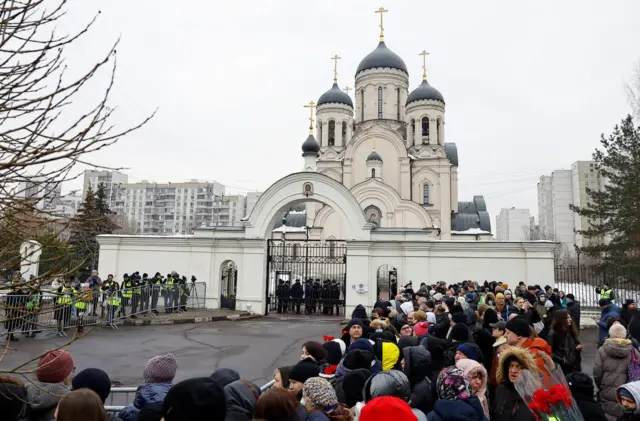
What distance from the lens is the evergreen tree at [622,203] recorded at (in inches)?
789

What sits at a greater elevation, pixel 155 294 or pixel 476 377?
pixel 476 377

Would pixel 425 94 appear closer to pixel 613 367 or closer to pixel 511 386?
pixel 613 367

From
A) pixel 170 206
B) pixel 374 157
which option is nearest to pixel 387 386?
pixel 374 157

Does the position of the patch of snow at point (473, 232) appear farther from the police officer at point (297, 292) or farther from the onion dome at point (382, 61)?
the police officer at point (297, 292)

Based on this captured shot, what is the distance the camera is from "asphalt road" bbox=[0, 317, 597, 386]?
9070mm

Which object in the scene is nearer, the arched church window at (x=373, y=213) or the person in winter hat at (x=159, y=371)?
the person in winter hat at (x=159, y=371)

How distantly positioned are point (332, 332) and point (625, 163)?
16395 millimetres

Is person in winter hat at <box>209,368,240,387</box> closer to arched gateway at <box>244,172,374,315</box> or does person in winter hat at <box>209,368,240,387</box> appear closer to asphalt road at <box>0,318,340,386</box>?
asphalt road at <box>0,318,340,386</box>

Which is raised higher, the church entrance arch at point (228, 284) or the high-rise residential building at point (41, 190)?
the high-rise residential building at point (41, 190)

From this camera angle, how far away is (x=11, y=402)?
114 inches

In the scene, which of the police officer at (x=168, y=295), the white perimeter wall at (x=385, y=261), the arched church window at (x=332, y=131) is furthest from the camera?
the arched church window at (x=332, y=131)

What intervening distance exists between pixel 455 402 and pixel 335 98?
42.0 meters

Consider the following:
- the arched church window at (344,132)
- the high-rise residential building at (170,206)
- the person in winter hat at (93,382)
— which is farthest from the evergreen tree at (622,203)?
the high-rise residential building at (170,206)

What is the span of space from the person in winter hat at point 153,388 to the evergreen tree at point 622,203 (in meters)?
21.8
